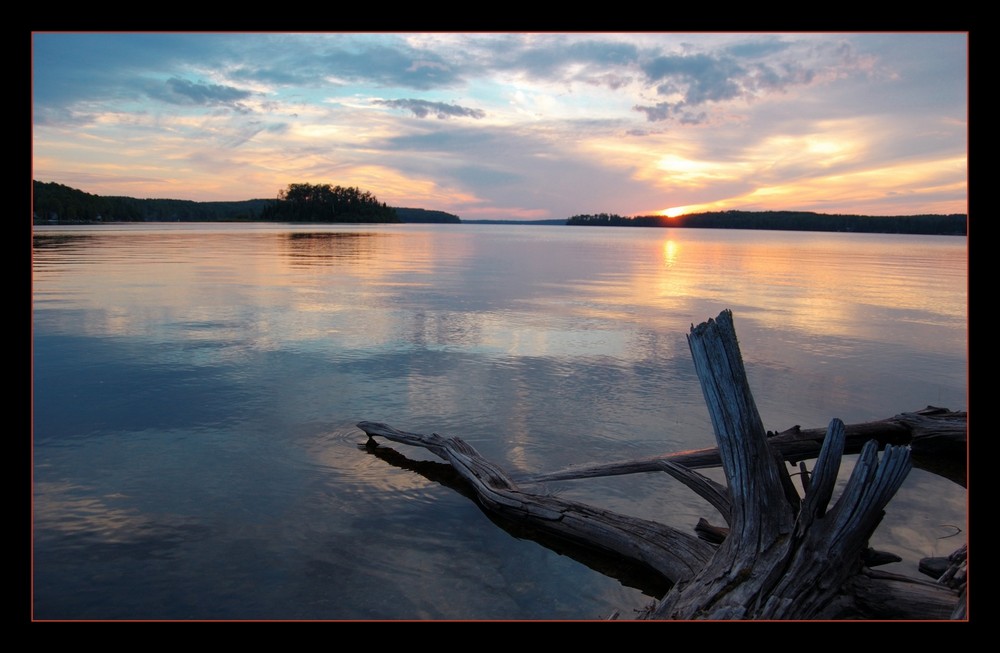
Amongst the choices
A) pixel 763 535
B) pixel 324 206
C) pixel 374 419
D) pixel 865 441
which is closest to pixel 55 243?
pixel 374 419

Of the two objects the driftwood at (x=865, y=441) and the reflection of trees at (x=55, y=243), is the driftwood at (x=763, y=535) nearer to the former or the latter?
the driftwood at (x=865, y=441)

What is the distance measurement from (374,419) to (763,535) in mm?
5568

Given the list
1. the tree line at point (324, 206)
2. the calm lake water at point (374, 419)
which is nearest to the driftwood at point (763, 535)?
the calm lake water at point (374, 419)

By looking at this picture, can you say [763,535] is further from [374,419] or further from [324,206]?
[324,206]

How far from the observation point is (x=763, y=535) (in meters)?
4.61

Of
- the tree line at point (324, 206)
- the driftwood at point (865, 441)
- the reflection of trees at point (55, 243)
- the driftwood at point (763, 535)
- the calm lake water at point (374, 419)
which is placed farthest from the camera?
the tree line at point (324, 206)

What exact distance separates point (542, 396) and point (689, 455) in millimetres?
3494

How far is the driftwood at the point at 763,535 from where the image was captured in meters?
4.21

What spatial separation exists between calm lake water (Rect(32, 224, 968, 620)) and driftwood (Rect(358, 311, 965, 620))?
45 centimetres

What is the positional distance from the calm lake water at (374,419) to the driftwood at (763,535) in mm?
446
